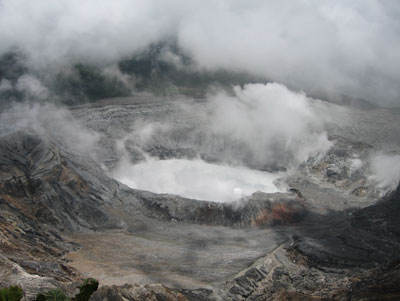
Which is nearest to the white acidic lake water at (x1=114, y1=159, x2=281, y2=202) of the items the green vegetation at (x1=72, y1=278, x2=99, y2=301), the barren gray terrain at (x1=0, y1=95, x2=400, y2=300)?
the barren gray terrain at (x1=0, y1=95, x2=400, y2=300)

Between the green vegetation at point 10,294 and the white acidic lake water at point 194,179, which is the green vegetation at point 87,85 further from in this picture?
the green vegetation at point 10,294

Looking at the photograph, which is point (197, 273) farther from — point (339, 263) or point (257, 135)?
point (257, 135)

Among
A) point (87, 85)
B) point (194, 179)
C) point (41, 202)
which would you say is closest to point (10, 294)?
point (41, 202)

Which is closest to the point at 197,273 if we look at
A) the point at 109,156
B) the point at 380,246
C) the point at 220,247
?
the point at 220,247

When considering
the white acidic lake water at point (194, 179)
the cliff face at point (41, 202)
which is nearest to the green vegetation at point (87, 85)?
the white acidic lake water at point (194, 179)

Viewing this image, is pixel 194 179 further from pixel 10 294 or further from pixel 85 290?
pixel 10 294

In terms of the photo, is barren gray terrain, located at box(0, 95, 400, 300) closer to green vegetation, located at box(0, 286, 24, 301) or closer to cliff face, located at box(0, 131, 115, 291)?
cliff face, located at box(0, 131, 115, 291)

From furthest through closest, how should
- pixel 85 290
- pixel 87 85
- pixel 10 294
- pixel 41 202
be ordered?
1. pixel 87 85
2. pixel 41 202
3. pixel 85 290
4. pixel 10 294

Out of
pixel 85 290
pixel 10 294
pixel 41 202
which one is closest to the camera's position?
pixel 10 294

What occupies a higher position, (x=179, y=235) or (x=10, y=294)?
(x=179, y=235)

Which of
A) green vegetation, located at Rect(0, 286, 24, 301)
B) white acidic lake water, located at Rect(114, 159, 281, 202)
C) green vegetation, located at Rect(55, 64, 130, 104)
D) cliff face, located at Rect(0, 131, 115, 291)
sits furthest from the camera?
green vegetation, located at Rect(55, 64, 130, 104)

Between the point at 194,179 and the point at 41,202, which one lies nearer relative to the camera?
the point at 41,202

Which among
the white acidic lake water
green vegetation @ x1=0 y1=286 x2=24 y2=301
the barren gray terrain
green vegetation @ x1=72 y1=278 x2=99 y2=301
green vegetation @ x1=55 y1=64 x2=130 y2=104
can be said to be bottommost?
green vegetation @ x1=0 y1=286 x2=24 y2=301
